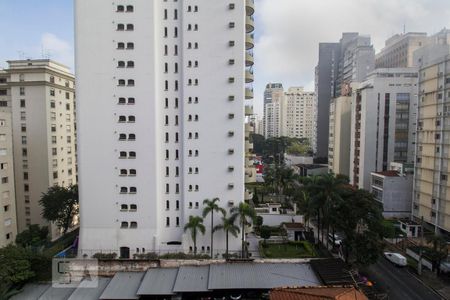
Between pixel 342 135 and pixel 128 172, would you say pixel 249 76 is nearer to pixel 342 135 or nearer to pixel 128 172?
pixel 128 172

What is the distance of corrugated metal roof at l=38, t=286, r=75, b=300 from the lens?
27.8m

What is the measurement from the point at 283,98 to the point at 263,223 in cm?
13160

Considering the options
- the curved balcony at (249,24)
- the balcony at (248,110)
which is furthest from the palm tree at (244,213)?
the curved balcony at (249,24)

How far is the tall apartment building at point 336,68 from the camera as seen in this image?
89.2 m

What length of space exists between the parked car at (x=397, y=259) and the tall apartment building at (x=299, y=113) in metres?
131

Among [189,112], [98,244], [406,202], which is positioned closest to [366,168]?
[406,202]

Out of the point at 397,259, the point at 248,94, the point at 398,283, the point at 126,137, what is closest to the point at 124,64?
the point at 126,137

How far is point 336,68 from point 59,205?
317 feet

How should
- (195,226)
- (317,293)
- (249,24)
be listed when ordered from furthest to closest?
(249,24)
(195,226)
(317,293)

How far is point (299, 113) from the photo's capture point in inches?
6619

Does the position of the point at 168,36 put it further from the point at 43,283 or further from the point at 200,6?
the point at 43,283

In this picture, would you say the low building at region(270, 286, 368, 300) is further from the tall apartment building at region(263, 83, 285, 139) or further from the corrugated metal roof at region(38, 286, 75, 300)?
the tall apartment building at region(263, 83, 285, 139)

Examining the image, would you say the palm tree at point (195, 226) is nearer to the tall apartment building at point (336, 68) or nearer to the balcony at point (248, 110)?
the balcony at point (248, 110)

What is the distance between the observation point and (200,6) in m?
35.9
